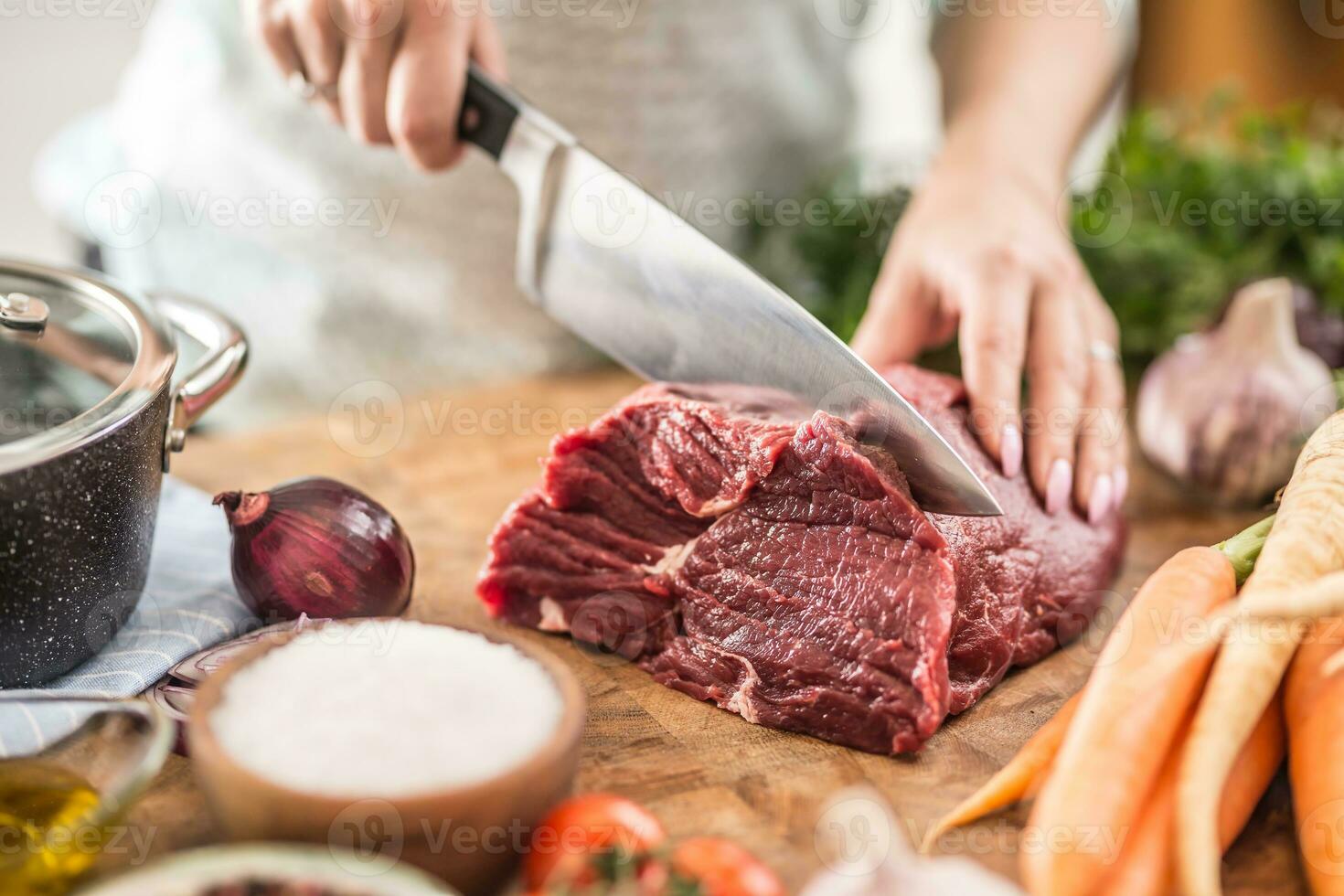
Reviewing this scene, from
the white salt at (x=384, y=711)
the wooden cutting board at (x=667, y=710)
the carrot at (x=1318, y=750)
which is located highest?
the white salt at (x=384, y=711)

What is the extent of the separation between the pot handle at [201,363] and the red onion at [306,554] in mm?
181

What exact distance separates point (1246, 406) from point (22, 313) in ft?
10.2

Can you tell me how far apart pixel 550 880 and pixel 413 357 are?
2.98m

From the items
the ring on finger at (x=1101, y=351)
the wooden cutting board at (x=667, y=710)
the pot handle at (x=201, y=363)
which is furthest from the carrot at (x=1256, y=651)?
the pot handle at (x=201, y=363)

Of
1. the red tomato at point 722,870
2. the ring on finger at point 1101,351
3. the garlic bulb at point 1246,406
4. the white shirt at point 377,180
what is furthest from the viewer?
the white shirt at point 377,180

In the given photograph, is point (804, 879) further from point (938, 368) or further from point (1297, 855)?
point (938, 368)

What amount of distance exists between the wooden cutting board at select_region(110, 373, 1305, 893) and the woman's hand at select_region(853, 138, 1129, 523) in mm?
394

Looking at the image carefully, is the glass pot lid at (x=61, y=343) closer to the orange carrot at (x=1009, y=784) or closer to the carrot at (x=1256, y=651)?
the orange carrot at (x=1009, y=784)

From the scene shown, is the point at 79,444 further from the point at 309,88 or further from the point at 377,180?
the point at 377,180

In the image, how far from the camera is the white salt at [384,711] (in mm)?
1655

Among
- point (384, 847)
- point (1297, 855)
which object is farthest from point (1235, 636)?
point (384, 847)

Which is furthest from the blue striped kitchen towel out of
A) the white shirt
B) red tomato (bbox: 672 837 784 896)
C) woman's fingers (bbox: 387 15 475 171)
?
the white shirt

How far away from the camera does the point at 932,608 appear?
7.30ft

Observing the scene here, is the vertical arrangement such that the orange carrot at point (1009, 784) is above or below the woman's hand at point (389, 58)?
below
